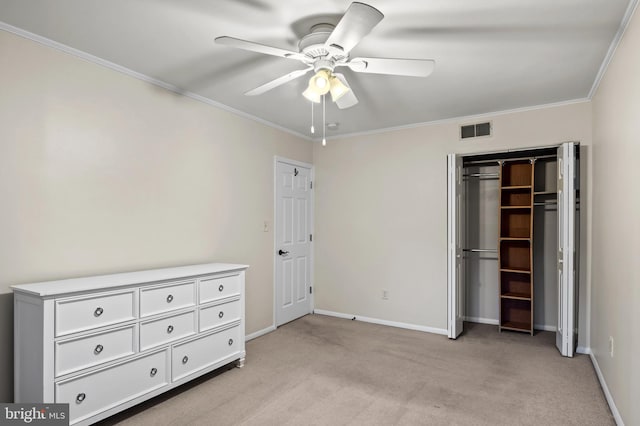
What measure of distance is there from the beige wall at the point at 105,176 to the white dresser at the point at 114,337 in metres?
0.24

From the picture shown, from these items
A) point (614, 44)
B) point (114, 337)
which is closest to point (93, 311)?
point (114, 337)

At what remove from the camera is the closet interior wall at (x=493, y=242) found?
14.1 ft

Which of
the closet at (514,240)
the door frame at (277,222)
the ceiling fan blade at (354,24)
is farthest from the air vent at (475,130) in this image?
the ceiling fan blade at (354,24)

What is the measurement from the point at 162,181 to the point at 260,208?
4.35 feet

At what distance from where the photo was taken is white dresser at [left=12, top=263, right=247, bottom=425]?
211cm

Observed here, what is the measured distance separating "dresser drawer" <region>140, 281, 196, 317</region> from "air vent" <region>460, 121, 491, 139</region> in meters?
3.37

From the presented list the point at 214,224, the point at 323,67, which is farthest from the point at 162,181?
the point at 323,67

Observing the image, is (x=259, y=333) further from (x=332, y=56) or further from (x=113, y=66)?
(x=332, y=56)

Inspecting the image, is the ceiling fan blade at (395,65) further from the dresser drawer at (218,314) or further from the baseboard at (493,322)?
the baseboard at (493,322)

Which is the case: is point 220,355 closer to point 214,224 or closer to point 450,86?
point 214,224

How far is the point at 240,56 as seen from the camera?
8.88 feet

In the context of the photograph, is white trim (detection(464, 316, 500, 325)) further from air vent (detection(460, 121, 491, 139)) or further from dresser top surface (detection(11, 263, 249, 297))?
dresser top surface (detection(11, 263, 249, 297))

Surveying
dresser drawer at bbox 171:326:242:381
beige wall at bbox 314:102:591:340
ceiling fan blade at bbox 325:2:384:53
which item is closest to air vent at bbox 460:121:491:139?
beige wall at bbox 314:102:591:340

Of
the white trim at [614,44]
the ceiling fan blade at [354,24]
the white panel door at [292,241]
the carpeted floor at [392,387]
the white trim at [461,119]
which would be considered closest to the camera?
the ceiling fan blade at [354,24]
